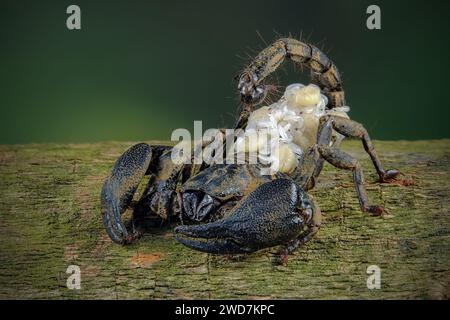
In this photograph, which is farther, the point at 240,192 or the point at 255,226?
the point at 240,192

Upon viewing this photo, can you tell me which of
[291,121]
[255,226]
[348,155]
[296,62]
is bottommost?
[255,226]

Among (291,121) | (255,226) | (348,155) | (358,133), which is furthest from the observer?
(291,121)

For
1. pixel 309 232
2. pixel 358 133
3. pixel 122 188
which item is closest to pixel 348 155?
pixel 358 133

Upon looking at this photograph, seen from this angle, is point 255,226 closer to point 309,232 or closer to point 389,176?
point 309,232

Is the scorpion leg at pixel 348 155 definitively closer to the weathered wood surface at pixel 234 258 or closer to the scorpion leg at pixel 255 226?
the weathered wood surface at pixel 234 258

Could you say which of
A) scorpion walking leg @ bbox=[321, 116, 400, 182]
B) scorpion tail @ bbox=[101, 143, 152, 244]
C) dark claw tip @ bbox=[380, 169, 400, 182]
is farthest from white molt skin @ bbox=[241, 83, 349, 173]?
scorpion tail @ bbox=[101, 143, 152, 244]

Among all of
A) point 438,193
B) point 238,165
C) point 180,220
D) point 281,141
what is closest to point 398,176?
point 438,193
